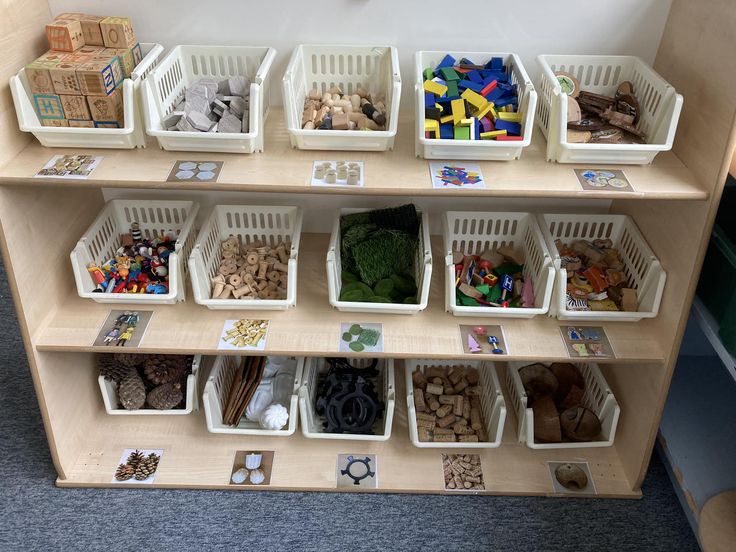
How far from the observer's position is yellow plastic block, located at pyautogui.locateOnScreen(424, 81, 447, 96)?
1.46m

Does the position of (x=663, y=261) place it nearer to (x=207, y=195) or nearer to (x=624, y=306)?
(x=624, y=306)

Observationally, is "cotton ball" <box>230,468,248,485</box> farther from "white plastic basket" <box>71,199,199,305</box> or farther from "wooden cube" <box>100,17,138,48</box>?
"wooden cube" <box>100,17,138,48</box>

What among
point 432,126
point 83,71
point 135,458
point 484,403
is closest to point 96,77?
point 83,71

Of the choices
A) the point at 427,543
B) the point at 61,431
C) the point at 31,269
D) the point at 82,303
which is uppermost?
the point at 31,269

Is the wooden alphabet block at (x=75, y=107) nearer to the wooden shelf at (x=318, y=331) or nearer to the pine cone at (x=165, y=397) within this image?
the wooden shelf at (x=318, y=331)

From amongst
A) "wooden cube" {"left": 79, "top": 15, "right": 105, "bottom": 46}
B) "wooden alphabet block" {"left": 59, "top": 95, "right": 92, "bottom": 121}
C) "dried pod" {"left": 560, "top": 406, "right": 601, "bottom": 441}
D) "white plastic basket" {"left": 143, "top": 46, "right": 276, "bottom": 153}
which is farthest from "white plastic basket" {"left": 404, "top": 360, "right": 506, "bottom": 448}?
"wooden cube" {"left": 79, "top": 15, "right": 105, "bottom": 46}

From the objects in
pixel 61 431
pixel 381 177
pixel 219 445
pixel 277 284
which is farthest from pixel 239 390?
pixel 381 177

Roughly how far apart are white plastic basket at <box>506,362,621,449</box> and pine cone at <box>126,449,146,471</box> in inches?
44.1

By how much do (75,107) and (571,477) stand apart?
162 cm

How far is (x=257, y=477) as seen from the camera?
5.87 feet

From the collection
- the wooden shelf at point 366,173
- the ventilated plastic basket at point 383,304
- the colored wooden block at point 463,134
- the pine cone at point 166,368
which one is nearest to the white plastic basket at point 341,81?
the wooden shelf at point 366,173

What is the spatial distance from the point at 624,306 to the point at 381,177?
74 centimetres

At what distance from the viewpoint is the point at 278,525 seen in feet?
5.57

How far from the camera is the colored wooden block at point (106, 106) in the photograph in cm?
140
